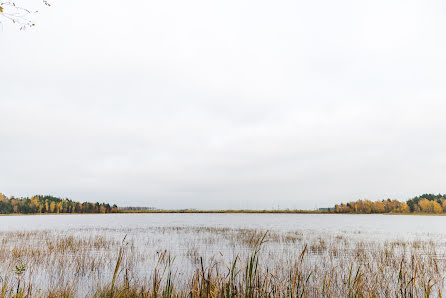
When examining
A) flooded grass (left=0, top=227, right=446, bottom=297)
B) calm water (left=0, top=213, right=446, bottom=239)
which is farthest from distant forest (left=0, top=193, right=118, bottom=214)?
flooded grass (left=0, top=227, right=446, bottom=297)

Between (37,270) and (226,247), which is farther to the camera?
(226,247)

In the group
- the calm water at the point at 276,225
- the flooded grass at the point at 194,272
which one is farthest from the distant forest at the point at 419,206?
the flooded grass at the point at 194,272

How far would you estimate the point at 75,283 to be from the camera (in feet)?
39.4

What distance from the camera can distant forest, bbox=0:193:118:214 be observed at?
535ft

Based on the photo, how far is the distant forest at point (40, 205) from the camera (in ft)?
535

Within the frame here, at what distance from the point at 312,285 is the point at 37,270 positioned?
14840 millimetres

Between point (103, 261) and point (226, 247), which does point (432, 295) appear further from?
point (103, 261)

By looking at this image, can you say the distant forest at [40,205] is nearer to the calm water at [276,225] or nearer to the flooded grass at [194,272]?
the calm water at [276,225]

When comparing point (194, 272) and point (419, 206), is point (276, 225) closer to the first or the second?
point (194, 272)

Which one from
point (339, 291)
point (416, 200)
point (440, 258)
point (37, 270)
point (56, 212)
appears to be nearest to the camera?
point (339, 291)

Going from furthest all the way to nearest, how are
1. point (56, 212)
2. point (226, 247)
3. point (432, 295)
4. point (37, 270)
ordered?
point (56, 212) → point (226, 247) → point (37, 270) → point (432, 295)

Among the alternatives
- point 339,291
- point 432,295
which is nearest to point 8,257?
point 339,291

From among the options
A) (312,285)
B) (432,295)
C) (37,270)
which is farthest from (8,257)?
(432,295)

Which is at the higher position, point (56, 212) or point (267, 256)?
point (267, 256)
